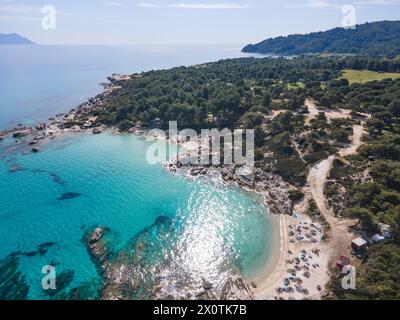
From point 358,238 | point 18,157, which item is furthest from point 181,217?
point 18,157

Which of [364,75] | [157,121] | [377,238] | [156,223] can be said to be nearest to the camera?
[377,238]

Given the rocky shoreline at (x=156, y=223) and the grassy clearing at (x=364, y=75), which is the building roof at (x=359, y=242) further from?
the grassy clearing at (x=364, y=75)

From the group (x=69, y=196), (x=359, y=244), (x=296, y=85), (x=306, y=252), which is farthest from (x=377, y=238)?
(x=296, y=85)

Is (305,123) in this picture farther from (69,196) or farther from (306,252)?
(69,196)

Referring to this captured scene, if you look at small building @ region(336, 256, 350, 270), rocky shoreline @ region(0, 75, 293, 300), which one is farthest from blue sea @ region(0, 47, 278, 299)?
small building @ region(336, 256, 350, 270)

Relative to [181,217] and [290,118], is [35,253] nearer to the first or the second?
[181,217]
